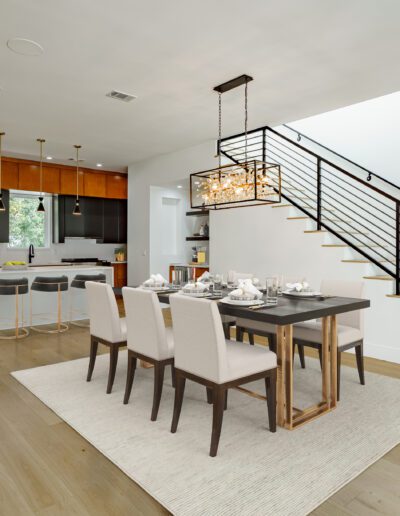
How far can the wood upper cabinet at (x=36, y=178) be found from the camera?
7590 mm

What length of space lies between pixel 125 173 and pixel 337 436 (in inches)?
302

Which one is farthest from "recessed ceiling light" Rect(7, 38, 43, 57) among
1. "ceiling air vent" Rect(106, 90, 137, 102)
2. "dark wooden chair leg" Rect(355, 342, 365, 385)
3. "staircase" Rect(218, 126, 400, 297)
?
A: "dark wooden chair leg" Rect(355, 342, 365, 385)

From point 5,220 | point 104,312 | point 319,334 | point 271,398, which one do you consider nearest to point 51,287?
point 104,312

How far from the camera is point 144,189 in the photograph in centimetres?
785

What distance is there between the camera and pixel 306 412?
278 centimetres

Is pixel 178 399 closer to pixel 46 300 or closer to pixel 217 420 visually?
pixel 217 420

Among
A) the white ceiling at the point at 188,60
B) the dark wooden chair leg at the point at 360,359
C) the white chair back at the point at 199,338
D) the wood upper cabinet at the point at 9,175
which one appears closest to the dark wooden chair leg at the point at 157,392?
the white chair back at the point at 199,338

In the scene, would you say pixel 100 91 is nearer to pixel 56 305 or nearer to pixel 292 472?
pixel 56 305

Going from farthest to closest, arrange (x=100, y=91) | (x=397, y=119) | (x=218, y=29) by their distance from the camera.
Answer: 1. (x=397, y=119)
2. (x=100, y=91)
3. (x=218, y=29)

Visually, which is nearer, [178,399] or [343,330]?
[178,399]

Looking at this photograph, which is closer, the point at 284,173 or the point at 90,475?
the point at 90,475

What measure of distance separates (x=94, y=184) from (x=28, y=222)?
158 cm

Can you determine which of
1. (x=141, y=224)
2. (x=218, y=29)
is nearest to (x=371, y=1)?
(x=218, y=29)

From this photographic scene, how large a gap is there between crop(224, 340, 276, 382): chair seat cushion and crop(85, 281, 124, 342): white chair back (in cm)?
105
